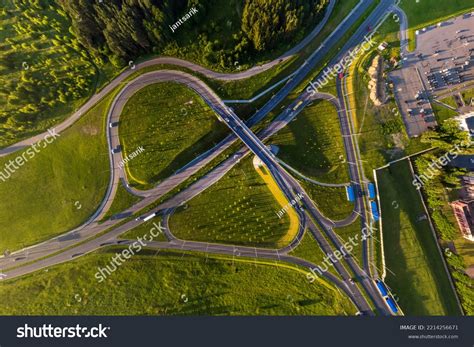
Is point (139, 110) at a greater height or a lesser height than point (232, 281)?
greater

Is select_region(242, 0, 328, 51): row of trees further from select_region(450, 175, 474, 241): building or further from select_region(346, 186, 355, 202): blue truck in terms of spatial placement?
select_region(450, 175, 474, 241): building

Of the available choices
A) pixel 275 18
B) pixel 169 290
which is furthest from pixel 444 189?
pixel 169 290

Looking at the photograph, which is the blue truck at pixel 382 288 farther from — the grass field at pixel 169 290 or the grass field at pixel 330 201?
the grass field at pixel 330 201

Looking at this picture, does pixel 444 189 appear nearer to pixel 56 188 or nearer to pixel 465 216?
pixel 465 216

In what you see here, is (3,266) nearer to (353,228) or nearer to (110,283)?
(110,283)

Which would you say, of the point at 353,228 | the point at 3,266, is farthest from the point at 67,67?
the point at 353,228

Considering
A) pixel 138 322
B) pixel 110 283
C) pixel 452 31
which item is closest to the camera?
pixel 138 322

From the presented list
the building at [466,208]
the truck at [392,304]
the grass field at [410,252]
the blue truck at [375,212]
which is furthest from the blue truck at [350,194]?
the building at [466,208]
